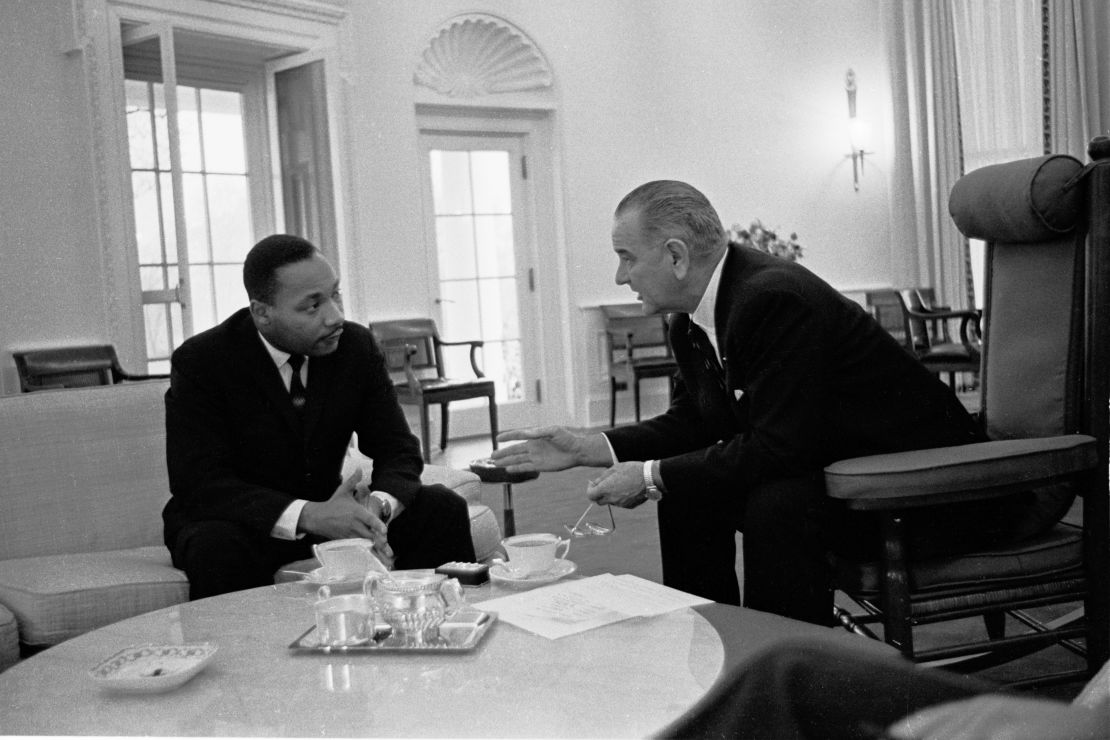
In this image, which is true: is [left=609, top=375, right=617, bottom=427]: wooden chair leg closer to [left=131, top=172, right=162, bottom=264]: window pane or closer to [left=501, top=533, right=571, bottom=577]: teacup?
[left=131, top=172, right=162, bottom=264]: window pane

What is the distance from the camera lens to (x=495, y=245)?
7.97 metres

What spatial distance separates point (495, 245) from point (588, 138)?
1.05 meters

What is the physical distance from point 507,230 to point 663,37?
6.44ft

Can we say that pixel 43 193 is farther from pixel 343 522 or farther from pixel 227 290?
pixel 343 522

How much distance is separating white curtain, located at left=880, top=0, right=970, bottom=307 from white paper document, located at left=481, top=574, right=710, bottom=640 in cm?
824

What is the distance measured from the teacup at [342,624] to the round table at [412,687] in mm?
28

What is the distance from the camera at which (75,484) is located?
257cm

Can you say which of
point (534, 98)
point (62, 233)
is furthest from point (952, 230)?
point (62, 233)

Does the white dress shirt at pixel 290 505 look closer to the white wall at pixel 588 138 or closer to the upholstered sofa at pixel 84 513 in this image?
the upholstered sofa at pixel 84 513

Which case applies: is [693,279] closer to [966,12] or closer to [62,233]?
[62,233]

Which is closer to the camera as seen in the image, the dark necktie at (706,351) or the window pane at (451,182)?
the dark necktie at (706,351)

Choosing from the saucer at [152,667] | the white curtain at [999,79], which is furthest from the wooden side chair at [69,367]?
the white curtain at [999,79]

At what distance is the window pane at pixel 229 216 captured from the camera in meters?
6.69

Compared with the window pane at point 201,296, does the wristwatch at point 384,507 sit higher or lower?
lower
